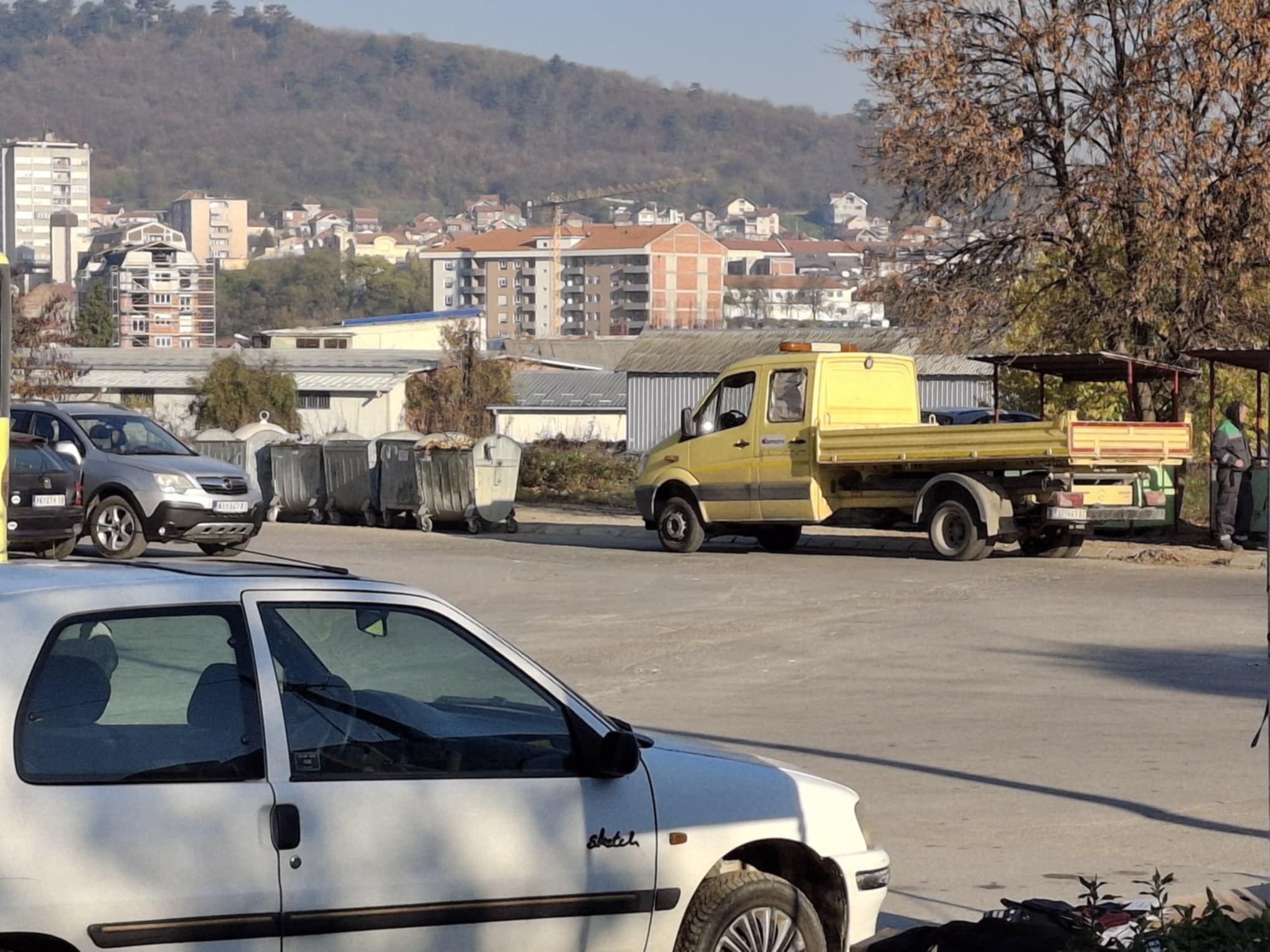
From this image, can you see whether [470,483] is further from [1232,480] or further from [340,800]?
[340,800]

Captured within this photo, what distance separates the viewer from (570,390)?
3142 inches

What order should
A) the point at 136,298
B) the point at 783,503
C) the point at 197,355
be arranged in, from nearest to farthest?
1. the point at 783,503
2. the point at 197,355
3. the point at 136,298

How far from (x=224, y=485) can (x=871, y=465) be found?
7806 millimetres

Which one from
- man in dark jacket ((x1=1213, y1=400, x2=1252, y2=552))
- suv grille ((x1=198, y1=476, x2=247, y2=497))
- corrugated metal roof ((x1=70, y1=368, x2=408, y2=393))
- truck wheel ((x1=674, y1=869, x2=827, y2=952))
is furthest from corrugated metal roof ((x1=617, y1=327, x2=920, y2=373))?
truck wheel ((x1=674, y1=869, x2=827, y2=952))

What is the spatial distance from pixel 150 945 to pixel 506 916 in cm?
102

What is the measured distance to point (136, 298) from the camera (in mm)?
198875

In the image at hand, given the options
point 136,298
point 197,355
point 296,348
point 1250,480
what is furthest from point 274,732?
point 136,298

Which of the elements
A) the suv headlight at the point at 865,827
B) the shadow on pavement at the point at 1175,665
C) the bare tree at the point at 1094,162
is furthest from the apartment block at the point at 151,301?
the suv headlight at the point at 865,827

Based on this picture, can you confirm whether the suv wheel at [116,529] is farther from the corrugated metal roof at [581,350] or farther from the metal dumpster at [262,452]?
the corrugated metal roof at [581,350]

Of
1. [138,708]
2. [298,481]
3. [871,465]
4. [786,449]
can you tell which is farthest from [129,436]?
[138,708]

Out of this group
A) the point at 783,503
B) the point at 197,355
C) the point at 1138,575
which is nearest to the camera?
the point at 1138,575

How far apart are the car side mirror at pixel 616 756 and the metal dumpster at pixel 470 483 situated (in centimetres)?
2206

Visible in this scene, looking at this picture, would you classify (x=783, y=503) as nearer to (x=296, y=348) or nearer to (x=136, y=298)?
(x=296, y=348)

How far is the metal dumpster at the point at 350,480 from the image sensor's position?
29266mm
